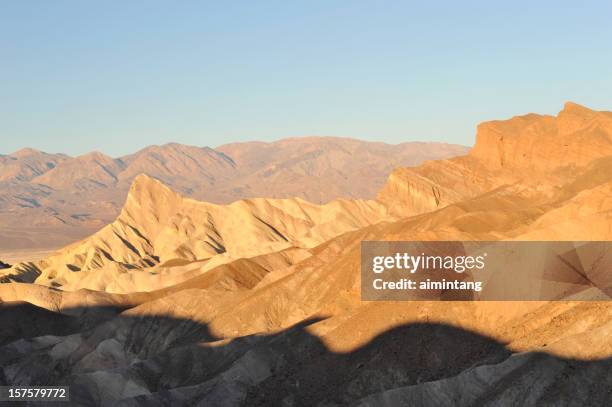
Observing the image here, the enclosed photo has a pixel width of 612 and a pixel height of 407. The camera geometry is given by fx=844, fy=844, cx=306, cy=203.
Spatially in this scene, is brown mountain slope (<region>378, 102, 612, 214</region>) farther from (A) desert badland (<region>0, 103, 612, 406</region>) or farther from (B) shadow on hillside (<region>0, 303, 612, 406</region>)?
(B) shadow on hillside (<region>0, 303, 612, 406</region>)

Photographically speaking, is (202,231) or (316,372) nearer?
(316,372)

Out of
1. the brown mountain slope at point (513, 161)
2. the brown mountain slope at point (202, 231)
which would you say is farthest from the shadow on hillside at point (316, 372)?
the brown mountain slope at point (202, 231)

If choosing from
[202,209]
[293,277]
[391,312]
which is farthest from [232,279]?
[202,209]

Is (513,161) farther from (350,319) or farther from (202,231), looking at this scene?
(350,319)

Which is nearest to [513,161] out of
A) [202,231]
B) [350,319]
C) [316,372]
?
[202,231]

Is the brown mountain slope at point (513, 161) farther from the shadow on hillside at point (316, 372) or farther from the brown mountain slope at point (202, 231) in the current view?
the shadow on hillside at point (316, 372)

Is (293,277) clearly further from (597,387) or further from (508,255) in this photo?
(597,387)
